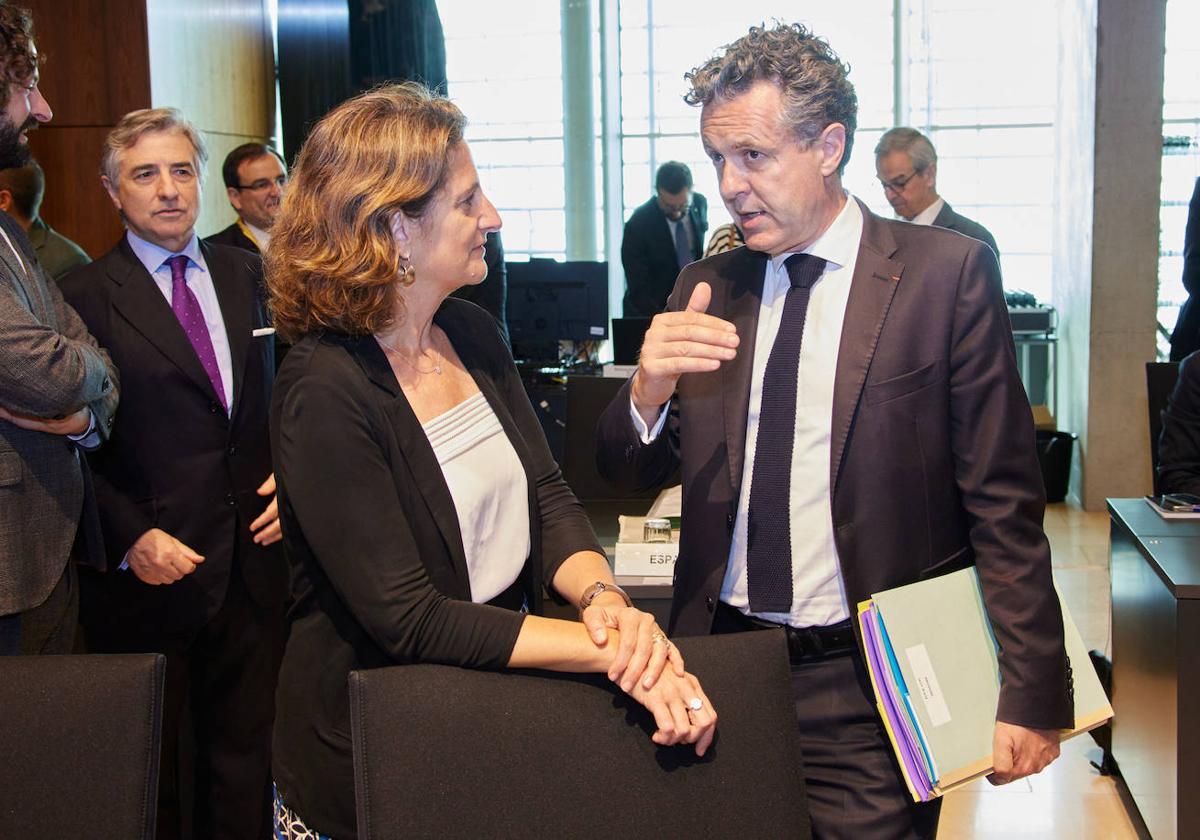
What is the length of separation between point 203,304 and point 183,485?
464 mm

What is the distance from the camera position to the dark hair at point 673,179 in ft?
25.9

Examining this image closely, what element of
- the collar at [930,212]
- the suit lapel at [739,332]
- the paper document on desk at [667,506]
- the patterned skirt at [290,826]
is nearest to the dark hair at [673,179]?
the collar at [930,212]

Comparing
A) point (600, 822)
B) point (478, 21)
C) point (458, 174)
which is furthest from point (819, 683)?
point (478, 21)

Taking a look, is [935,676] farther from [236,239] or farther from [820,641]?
[236,239]

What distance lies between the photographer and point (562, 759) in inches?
54.7

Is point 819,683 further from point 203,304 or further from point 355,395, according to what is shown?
point 203,304

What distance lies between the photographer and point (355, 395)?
1.58 meters

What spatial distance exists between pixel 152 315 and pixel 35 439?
0.52 meters

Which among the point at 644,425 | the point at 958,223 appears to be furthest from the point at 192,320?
the point at 958,223

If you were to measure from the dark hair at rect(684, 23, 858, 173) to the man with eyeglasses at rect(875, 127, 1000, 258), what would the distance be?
12.1ft

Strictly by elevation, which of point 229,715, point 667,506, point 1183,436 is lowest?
point 229,715

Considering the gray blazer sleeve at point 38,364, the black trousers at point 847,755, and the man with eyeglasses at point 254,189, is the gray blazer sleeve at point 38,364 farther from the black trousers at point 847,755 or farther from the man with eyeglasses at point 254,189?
the man with eyeglasses at point 254,189

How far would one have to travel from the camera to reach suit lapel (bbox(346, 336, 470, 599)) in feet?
5.31

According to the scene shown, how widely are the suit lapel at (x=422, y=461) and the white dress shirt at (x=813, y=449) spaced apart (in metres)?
0.35
